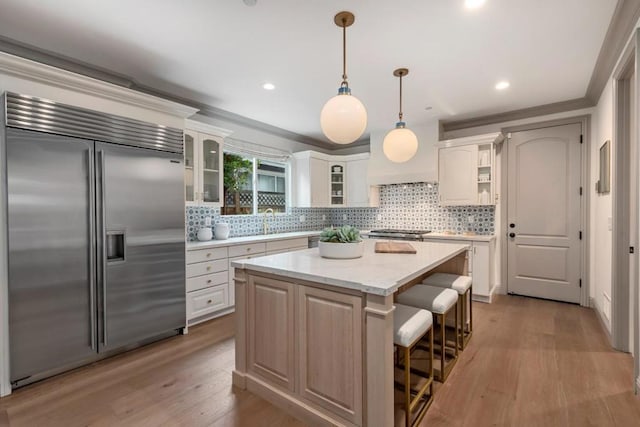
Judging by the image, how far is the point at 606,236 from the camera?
9.88 feet

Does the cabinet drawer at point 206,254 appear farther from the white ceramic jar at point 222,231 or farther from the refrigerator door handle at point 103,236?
the refrigerator door handle at point 103,236

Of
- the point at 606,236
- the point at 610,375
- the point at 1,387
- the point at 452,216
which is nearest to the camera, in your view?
the point at 1,387

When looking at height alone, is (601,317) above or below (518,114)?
below

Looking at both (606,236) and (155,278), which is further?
(606,236)

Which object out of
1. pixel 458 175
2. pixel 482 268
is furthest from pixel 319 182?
pixel 482 268

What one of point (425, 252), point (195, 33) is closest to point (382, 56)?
point (195, 33)

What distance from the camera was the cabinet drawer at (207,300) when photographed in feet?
10.5

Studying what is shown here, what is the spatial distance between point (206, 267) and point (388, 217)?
3184 mm

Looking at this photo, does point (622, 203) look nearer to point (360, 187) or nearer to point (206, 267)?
point (360, 187)

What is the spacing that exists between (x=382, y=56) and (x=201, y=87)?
6.11 ft

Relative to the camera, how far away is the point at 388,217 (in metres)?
5.36

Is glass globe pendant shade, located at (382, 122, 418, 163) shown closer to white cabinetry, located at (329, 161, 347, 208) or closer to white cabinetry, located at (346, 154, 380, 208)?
white cabinetry, located at (346, 154, 380, 208)

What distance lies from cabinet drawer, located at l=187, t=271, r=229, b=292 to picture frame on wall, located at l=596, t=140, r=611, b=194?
3941 mm

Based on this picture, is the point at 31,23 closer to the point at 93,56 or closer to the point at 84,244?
the point at 93,56
